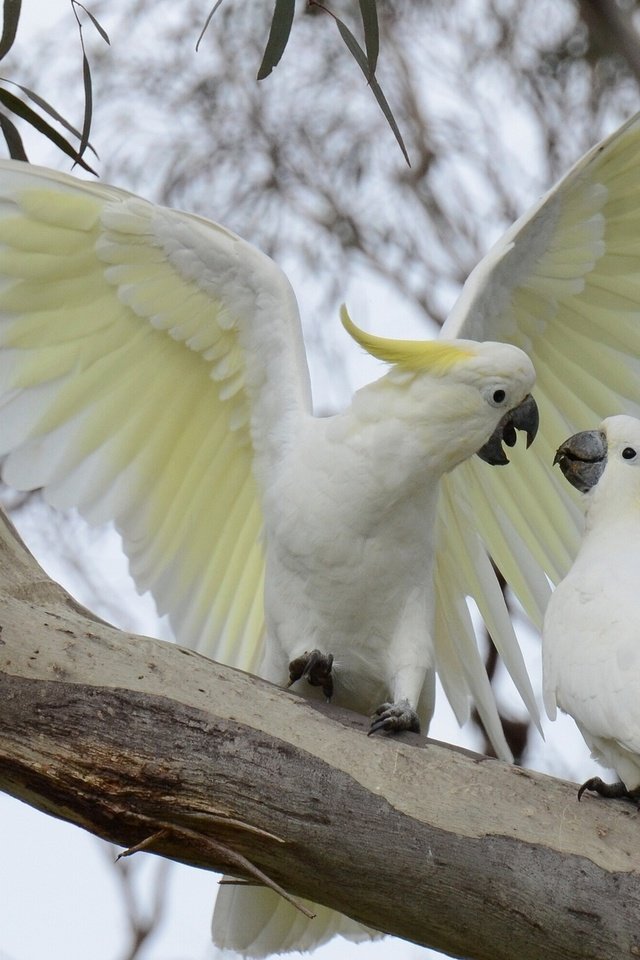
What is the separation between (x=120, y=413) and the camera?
2.49m

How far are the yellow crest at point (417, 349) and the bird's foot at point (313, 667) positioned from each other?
0.55 meters

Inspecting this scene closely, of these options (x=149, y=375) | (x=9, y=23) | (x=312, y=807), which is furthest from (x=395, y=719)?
(x=9, y=23)

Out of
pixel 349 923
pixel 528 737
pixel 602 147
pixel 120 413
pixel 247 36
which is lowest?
pixel 528 737

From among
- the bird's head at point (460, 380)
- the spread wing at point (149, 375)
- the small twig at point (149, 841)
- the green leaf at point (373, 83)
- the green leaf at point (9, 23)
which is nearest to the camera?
the small twig at point (149, 841)

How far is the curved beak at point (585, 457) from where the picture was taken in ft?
7.72

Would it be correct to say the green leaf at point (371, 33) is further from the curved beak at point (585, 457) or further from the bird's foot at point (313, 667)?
the bird's foot at point (313, 667)

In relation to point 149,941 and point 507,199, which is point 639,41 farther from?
point 149,941

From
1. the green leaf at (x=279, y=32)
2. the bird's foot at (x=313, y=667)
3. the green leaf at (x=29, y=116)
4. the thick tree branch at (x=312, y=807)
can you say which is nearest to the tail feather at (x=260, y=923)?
the bird's foot at (x=313, y=667)

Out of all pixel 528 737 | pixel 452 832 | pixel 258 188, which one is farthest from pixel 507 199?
pixel 452 832

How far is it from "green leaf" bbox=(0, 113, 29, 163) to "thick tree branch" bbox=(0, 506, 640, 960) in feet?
3.05

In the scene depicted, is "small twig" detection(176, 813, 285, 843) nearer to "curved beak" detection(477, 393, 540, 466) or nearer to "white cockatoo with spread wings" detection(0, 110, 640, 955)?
"white cockatoo with spread wings" detection(0, 110, 640, 955)

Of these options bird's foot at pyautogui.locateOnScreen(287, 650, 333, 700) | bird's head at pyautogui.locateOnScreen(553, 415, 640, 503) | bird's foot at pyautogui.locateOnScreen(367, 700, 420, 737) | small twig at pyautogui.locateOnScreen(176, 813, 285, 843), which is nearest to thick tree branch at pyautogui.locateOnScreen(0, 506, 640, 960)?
small twig at pyautogui.locateOnScreen(176, 813, 285, 843)

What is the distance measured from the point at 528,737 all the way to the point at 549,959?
2412 millimetres

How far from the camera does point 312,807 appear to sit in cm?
176
